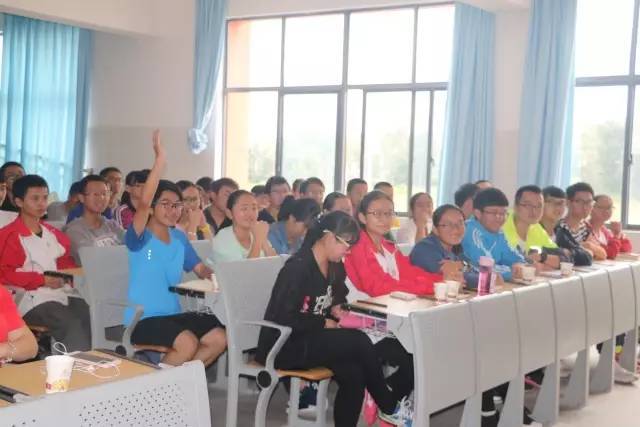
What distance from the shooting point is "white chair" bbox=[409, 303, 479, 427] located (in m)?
2.96

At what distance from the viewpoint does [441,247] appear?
4422mm

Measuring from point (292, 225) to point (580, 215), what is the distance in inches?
94.1

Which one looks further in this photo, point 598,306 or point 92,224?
point 92,224

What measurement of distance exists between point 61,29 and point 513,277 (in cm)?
882

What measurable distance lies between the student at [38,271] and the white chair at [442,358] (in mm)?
2144

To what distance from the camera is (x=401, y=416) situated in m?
3.49

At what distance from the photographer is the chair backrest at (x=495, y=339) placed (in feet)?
10.7

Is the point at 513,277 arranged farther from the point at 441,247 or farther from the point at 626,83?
the point at 626,83

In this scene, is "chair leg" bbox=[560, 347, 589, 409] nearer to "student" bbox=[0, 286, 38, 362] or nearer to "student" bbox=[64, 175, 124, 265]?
"student" bbox=[64, 175, 124, 265]

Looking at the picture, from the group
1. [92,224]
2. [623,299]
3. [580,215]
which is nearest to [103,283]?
[92,224]

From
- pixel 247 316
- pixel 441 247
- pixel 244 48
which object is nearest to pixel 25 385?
pixel 247 316

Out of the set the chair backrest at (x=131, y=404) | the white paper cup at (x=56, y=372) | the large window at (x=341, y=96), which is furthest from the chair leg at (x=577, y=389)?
the large window at (x=341, y=96)

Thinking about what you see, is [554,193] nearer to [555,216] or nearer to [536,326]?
[555,216]

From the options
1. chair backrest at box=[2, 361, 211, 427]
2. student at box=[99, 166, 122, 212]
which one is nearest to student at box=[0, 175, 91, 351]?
student at box=[99, 166, 122, 212]
